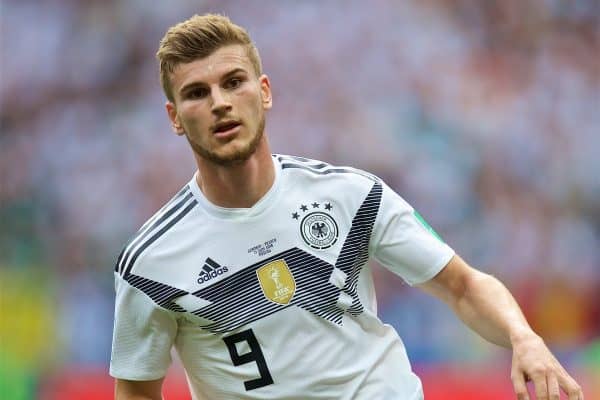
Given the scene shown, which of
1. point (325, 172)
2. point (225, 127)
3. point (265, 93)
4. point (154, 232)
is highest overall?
point (265, 93)

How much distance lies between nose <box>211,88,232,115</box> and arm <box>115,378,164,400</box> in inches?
30.1

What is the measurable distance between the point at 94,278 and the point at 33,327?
1.55 ft

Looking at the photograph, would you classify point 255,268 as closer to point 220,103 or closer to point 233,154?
point 233,154

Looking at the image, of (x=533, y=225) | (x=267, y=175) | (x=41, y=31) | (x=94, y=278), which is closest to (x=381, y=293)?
(x=533, y=225)

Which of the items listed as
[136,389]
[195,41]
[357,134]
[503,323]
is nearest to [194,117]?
[195,41]

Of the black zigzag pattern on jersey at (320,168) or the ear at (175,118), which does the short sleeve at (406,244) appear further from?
the ear at (175,118)

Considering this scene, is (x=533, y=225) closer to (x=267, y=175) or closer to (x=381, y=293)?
(x=381, y=293)

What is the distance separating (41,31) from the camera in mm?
6359

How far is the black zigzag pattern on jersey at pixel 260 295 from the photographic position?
258 cm

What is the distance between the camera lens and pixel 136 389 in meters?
2.68

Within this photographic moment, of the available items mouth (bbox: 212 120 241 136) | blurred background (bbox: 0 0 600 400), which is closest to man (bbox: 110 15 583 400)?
mouth (bbox: 212 120 241 136)

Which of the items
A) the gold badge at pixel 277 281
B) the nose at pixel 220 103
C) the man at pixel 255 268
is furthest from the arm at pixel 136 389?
the nose at pixel 220 103

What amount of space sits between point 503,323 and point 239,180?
0.79m

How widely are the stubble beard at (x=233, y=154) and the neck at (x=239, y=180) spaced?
35 millimetres
